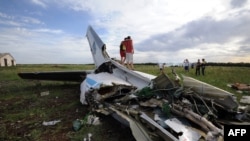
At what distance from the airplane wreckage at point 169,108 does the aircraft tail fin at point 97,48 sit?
3381mm

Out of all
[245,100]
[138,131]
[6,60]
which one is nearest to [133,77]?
[138,131]

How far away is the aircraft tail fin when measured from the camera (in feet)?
39.1

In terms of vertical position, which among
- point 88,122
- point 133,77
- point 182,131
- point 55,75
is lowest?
point 88,122

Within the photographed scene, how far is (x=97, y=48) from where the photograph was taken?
1283 cm

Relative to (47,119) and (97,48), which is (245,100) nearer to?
(97,48)

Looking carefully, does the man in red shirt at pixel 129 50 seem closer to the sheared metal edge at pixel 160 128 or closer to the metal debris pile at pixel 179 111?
the metal debris pile at pixel 179 111

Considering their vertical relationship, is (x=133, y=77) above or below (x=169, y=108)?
above

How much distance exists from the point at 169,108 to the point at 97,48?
26.4 feet

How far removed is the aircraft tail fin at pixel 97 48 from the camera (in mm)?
11922

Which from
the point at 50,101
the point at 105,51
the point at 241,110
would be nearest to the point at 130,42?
the point at 105,51

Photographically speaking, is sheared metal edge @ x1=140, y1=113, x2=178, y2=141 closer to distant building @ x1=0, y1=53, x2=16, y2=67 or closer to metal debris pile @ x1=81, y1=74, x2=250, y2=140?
metal debris pile @ x1=81, y1=74, x2=250, y2=140

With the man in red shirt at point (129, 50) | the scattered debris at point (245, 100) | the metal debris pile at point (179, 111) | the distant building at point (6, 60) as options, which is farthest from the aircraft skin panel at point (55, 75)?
the distant building at point (6, 60)

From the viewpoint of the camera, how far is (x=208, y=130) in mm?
4531

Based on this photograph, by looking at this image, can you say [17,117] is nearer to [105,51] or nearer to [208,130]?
[105,51]
